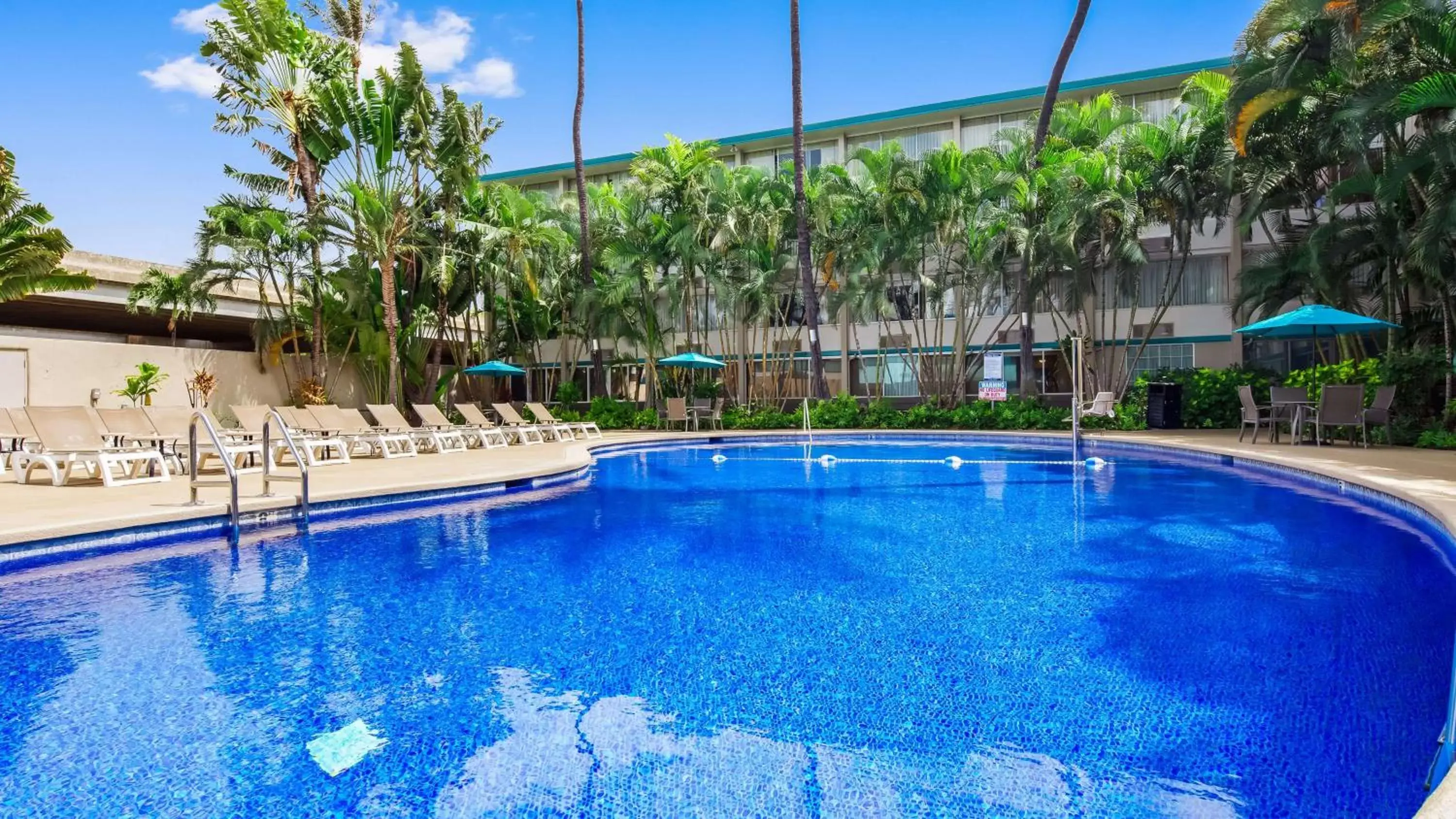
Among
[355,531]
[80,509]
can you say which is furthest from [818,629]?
[80,509]

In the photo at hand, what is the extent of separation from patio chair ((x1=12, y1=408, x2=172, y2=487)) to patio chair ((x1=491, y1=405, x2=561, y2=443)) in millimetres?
7670

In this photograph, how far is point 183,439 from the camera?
37.7 ft

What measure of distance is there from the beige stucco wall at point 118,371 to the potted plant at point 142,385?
27 centimetres

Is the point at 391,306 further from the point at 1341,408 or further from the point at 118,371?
the point at 1341,408

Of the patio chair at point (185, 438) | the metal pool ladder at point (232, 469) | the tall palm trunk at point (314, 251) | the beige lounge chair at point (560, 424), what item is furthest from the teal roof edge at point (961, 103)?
the metal pool ladder at point (232, 469)

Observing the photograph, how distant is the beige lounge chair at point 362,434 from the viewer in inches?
529

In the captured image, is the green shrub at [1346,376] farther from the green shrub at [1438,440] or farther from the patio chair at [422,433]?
the patio chair at [422,433]

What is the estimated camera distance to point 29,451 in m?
9.63

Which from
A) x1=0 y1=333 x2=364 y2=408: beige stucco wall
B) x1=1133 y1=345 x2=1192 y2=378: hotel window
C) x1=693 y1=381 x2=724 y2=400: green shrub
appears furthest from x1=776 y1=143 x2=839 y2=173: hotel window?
x1=0 y1=333 x2=364 y2=408: beige stucco wall

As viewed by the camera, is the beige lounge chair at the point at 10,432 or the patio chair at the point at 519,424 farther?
the patio chair at the point at 519,424

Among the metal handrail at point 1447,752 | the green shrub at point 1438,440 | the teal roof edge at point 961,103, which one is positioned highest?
the teal roof edge at point 961,103

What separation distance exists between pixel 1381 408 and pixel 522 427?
48.0ft

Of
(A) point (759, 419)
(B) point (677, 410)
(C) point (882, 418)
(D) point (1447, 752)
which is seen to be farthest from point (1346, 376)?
(D) point (1447, 752)

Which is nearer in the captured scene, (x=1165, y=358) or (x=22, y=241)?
(x=22, y=241)
